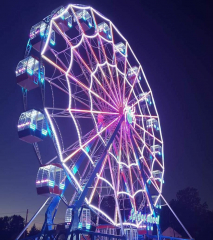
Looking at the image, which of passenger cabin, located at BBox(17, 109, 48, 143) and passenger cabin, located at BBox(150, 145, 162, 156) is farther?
passenger cabin, located at BBox(150, 145, 162, 156)

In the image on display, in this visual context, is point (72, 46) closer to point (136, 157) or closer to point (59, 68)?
point (59, 68)

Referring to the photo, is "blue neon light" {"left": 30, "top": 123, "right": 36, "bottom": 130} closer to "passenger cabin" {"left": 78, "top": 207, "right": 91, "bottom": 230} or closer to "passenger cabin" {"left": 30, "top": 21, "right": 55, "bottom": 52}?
"passenger cabin" {"left": 30, "top": 21, "right": 55, "bottom": 52}

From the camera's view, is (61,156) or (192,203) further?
(192,203)

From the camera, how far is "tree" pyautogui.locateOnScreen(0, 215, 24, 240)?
5442cm

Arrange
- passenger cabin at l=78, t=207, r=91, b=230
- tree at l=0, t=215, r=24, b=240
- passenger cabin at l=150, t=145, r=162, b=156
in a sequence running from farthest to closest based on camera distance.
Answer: tree at l=0, t=215, r=24, b=240
passenger cabin at l=150, t=145, r=162, b=156
passenger cabin at l=78, t=207, r=91, b=230

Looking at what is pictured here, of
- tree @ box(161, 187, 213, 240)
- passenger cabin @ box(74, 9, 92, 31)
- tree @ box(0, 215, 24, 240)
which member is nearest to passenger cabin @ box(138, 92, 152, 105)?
passenger cabin @ box(74, 9, 92, 31)

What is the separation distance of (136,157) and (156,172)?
3.75 meters

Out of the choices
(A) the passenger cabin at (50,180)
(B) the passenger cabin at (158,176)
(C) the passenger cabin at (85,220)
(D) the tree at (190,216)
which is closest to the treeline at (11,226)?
(D) the tree at (190,216)

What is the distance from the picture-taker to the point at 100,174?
15.1 metres

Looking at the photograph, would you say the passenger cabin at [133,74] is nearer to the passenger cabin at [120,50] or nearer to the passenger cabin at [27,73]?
the passenger cabin at [120,50]

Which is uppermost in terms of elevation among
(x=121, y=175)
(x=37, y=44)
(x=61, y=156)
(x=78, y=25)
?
(x=78, y=25)

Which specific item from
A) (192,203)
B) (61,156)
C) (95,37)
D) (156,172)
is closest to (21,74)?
(61,156)

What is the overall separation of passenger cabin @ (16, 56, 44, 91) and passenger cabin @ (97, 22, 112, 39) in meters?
5.61

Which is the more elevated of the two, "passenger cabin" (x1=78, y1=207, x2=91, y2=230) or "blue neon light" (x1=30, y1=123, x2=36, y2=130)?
"blue neon light" (x1=30, y1=123, x2=36, y2=130)
